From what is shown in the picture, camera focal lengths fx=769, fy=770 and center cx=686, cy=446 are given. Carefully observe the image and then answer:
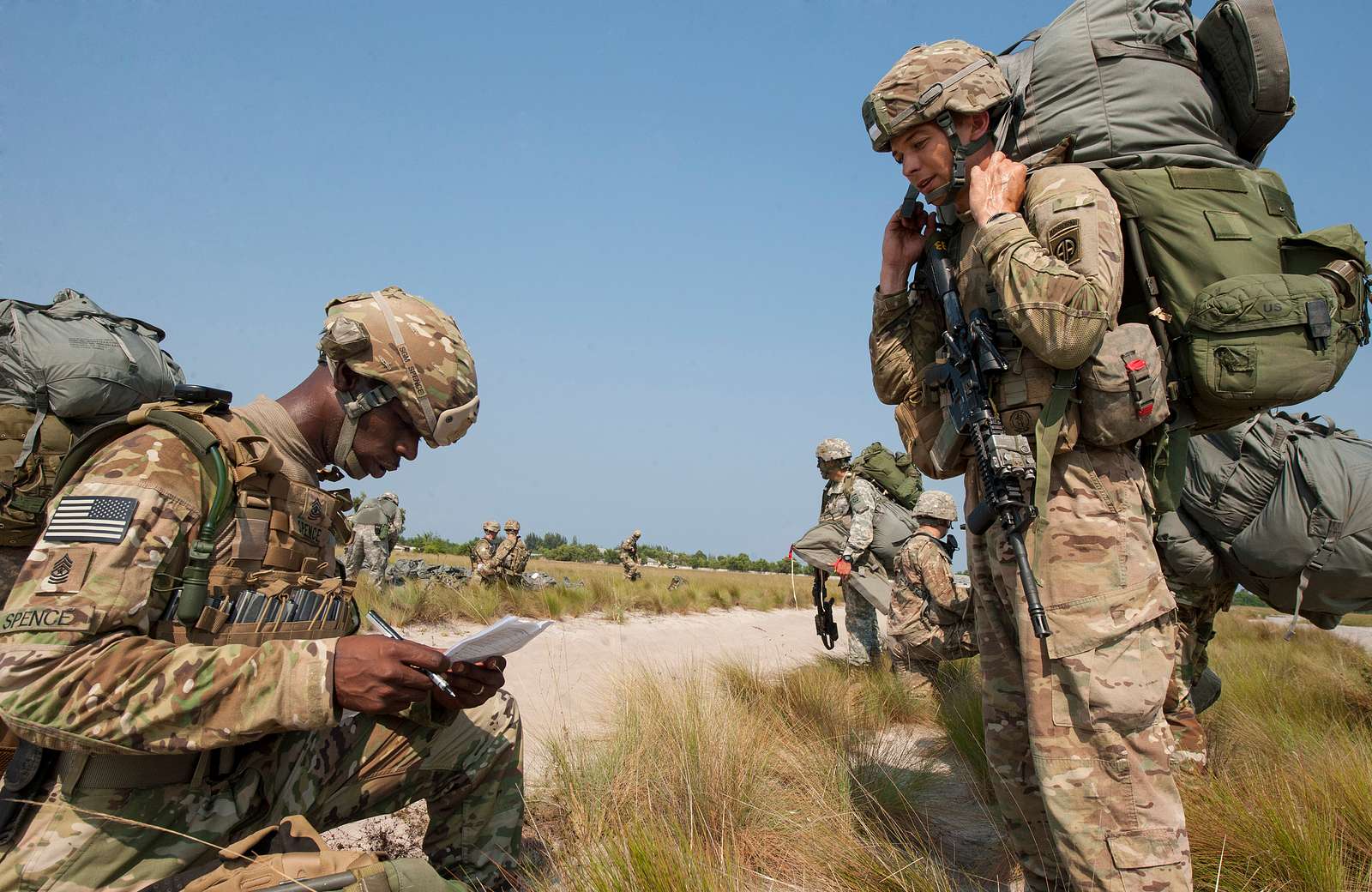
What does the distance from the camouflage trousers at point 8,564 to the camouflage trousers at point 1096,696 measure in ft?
17.4

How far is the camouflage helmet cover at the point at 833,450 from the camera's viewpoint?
9453mm

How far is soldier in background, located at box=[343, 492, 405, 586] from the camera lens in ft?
50.5

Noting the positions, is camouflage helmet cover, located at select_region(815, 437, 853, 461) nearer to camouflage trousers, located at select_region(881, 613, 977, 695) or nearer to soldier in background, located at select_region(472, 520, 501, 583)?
camouflage trousers, located at select_region(881, 613, 977, 695)

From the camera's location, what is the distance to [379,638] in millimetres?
2047

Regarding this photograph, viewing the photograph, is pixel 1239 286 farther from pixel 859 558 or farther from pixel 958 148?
pixel 859 558

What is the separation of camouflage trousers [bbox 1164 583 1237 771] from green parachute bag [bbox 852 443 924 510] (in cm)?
430

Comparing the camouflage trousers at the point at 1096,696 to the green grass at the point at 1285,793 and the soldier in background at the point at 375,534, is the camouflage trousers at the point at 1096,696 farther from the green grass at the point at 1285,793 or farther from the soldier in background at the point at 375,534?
the soldier in background at the point at 375,534

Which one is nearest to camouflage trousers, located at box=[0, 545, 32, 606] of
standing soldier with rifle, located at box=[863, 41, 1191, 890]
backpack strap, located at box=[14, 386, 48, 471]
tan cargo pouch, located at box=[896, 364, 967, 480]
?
backpack strap, located at box=[14, 386, 48, 471]

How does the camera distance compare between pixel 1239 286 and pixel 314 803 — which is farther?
pixel 314 803

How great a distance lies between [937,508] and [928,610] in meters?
1.07

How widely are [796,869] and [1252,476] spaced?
3171 mm

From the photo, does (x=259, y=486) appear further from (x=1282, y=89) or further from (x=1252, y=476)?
(x=1252, y=476)

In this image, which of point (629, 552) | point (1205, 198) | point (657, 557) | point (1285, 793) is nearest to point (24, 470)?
point (1205, 198)

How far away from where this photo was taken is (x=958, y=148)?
2631 mm
